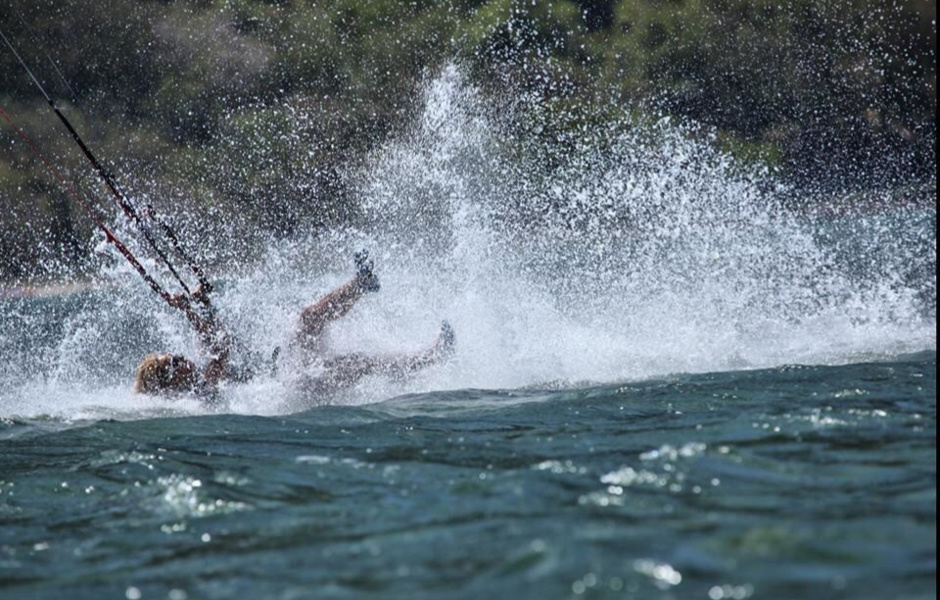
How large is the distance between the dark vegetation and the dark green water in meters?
49.4

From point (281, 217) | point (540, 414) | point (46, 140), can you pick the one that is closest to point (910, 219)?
point (281, 217)

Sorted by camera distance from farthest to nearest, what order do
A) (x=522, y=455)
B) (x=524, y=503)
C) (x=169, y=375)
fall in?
(x=169, y=375) < (x=522, y=455) < (x=524, y=503)

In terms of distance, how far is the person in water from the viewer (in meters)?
11.3

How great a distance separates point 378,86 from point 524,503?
60265 millimetres

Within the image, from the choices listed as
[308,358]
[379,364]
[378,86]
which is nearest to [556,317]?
[379,364]

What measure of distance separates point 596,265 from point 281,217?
1259 inches

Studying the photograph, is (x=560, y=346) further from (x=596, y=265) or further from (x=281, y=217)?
(x=281, y=217)

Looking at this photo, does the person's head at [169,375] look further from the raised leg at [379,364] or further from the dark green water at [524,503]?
the dark green water at [524,503]

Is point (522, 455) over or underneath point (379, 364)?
underneath

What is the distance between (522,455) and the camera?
645 centimetres

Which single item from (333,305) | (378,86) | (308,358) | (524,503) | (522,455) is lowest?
(524,503)

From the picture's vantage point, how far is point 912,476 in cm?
512

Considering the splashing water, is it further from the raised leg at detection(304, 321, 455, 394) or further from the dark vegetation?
the dark vegetation

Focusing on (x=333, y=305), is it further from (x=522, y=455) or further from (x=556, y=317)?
(x=522, y=455)
